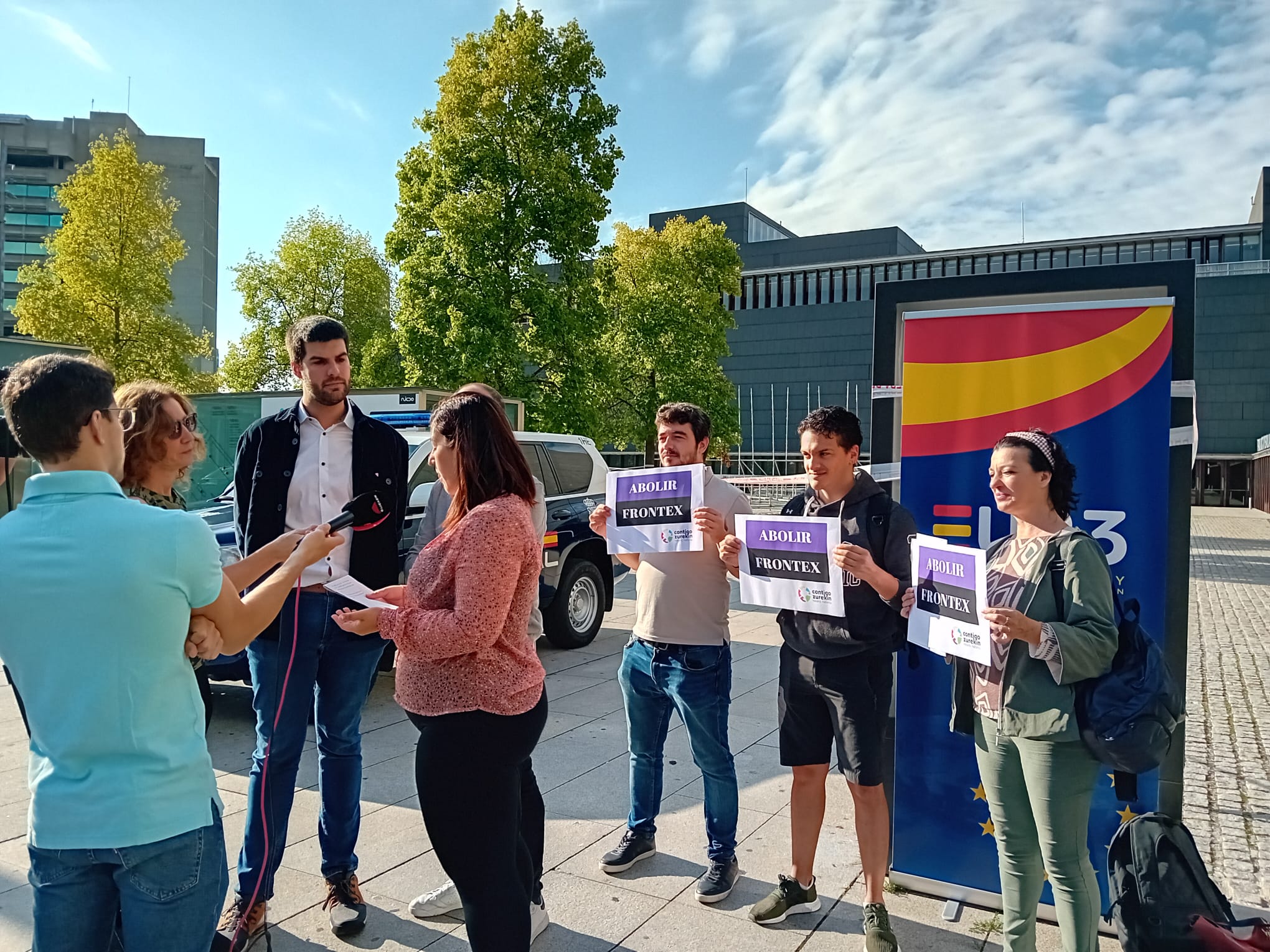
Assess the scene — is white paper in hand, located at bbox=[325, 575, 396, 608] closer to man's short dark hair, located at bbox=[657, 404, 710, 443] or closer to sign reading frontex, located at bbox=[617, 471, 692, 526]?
sign reading frontex, located at bbox=[617, 471, 692, 526]

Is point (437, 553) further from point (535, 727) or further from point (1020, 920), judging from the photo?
point (1020, 920)

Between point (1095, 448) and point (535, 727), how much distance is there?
7.72 feet

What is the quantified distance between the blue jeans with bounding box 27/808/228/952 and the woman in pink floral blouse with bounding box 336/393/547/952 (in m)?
0.63

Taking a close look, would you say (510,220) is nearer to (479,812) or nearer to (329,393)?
(329,393)

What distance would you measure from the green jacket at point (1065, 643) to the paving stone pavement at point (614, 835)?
121 centimetres

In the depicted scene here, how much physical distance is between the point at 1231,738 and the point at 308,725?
639cm

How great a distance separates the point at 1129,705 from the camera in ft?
7.96

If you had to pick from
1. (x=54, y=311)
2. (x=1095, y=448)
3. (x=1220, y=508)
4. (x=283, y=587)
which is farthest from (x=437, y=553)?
(x=1220, y=508)

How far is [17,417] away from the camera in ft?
5.55

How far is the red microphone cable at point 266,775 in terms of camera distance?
10.0 ft

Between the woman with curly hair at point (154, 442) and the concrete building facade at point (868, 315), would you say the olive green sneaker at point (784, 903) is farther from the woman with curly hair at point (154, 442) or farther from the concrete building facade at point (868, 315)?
the concrete building facade at point (868, 315)

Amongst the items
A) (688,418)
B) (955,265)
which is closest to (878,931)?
(688,418)

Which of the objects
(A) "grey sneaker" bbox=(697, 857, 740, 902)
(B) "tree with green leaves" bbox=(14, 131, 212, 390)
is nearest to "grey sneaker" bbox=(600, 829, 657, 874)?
(A) "grey sneaker" bbox=(697, 857, 740, 902)

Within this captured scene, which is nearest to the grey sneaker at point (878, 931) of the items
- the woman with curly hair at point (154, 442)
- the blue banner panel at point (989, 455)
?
the blue banner panel at point (989, 455)
